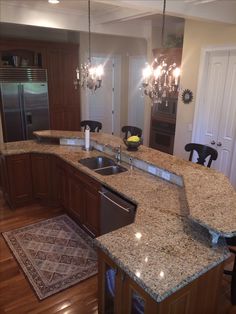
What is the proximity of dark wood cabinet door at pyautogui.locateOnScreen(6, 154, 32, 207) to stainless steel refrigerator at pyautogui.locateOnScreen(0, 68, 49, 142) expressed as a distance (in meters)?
2.14

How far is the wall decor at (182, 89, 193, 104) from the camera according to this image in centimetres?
477

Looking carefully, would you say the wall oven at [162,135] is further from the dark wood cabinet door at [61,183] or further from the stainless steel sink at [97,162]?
the dark wood cabinet door at [61,183]

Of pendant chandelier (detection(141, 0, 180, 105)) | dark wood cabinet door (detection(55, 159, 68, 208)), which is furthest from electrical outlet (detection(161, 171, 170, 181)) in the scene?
dark wood cabinet door (detection(55, 159, 68, 208))

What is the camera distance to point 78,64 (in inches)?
251

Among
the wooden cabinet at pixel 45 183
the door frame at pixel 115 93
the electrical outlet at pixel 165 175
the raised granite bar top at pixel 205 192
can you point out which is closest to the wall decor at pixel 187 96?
the raised granite bar top at pixel 205 192

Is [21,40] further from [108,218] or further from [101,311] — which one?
[101,311]

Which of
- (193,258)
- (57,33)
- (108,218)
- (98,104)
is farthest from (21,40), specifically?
(193,258)

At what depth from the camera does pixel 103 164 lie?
370 centimetres

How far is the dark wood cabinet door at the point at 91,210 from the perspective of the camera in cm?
299

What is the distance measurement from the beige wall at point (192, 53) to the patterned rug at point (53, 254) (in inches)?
106

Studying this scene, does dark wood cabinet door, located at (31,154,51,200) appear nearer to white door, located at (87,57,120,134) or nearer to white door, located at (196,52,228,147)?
white door, located at (196,52,228,147)

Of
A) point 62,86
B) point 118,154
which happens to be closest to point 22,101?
point 62,86

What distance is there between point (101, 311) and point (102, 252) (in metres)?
0.53

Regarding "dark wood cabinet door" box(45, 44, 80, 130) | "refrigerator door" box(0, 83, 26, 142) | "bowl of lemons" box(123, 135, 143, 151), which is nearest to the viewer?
"bowl of lemons" box(123, 135, 143, 151)
